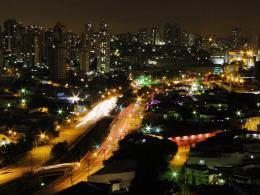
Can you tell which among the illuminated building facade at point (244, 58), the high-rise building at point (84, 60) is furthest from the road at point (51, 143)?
the illuminated building facade at point (244, 58)

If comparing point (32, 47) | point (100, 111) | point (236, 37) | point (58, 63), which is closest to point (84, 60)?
point (32, 47)

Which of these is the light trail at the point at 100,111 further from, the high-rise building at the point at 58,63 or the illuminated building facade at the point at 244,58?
the illuminated building facade at the point at 244,58

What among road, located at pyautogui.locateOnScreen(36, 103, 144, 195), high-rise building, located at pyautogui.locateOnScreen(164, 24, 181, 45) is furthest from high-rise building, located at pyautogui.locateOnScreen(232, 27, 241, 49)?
road, located at pyautogui.locateOnScreen(36, 103, 144, 195)

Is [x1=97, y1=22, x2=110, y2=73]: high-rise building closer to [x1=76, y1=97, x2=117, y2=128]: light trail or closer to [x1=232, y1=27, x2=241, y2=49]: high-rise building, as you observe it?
[x1=76, y1=97, x2=117, y2=128]: light trail

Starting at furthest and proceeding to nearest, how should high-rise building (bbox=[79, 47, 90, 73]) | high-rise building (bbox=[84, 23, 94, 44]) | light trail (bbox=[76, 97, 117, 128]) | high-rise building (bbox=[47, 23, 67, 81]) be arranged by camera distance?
high-rise building (bbox=[84, 23, 94, 44]) < high-rise building (bbox=[79, 47, 90, 73]) < high-rise building (bbox=[47, 23, 67, 81]) < light trail (bbox=[76, 97, 117, 128])

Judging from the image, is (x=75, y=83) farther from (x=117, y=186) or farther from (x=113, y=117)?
(x=117, y=186)

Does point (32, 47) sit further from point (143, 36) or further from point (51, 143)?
point (51, 143)

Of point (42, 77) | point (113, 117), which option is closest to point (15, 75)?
point (42, 77)

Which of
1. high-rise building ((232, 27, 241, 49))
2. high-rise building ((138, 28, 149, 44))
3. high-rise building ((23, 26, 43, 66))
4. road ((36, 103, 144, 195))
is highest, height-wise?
high-rise building ((138, 28, 149, 44))
